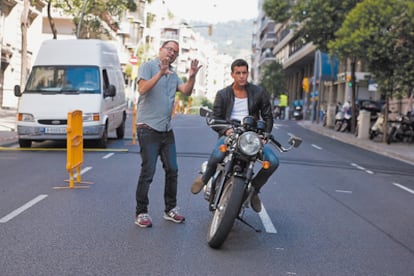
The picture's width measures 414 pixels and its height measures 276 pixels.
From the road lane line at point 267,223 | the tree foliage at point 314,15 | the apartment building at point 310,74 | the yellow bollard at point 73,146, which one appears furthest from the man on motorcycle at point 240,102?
the apartment building at point 310,74

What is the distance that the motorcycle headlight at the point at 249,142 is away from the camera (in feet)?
19.5

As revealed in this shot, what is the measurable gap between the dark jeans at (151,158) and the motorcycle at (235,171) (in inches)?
26.2

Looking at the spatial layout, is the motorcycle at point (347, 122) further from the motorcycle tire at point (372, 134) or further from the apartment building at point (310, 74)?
the motorcycle tire at point (372, 134)

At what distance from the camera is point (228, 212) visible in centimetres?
579

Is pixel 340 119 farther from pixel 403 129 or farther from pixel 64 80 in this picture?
pixel 64 80

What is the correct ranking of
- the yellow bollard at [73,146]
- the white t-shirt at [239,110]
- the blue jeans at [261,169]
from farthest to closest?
the yellow bollard at [73,146] < the white t-shirt at [239,110] < the blue jeans at [261,169]

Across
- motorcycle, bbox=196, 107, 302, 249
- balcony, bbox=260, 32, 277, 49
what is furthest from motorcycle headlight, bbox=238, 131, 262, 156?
balcony, bbox=260, 32, 277, 49

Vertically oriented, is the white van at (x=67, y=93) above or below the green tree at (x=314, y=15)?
below

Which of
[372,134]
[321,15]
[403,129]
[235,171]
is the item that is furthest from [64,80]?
[321,15]

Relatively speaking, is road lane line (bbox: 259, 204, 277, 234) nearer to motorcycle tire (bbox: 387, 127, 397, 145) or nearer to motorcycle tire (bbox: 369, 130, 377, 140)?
motorcycle tire (bbox: 387, 127, 397, 145)

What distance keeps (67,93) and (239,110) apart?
398 inches

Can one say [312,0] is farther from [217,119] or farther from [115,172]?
[217,119]

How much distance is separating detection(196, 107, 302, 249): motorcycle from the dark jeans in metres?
0.67

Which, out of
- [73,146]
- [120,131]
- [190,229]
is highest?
[73,146]
